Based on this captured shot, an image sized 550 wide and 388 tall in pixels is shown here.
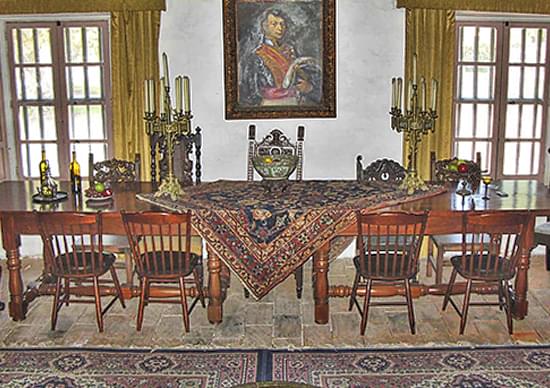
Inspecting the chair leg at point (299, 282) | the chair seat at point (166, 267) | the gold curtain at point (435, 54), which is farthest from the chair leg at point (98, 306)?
the gold curtain at point (435, 54)

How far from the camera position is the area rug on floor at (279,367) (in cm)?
373

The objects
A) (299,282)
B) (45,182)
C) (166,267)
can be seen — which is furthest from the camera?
(299,282)

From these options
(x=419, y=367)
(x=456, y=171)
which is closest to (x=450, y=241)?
(x=456, y=171)

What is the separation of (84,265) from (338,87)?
2.94 metres

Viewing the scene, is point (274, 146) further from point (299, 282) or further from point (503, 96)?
point (503, 96)

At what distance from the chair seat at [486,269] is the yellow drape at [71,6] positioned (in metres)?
3.49

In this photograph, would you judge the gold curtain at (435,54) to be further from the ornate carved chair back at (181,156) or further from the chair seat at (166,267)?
the chair seat at (166,267)

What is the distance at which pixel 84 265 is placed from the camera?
431cm

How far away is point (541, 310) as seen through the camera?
4.79m

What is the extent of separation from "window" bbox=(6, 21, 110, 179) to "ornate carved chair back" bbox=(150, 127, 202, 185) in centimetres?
87

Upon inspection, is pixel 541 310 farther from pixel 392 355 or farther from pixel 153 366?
pixel 153 366

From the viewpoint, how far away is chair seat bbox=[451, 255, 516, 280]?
4.21 metres

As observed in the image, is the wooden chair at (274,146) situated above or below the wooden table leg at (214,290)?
above

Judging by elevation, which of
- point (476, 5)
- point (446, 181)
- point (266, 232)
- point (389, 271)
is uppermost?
point (476, 5)
